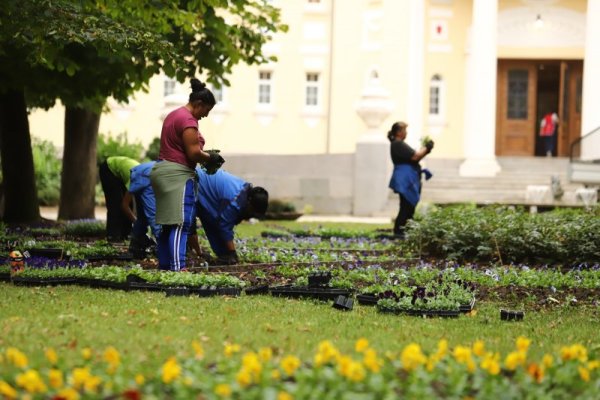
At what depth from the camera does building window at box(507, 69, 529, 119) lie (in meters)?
36.1

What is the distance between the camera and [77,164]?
68.3ft

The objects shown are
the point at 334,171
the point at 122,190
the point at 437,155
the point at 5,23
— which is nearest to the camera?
the point at 5,23

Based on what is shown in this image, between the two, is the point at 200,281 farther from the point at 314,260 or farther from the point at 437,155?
the point at 437,155

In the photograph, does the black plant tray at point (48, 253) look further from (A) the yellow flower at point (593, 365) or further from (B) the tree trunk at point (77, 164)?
(B) the tree trunk at point (77, 164)

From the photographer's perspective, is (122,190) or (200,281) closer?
(200,281)

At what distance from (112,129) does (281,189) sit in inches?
324

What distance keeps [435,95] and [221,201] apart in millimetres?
24550

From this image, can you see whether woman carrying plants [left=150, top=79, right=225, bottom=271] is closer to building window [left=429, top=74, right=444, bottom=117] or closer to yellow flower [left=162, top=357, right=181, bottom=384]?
yellow flower [left=162, top=357, right=181, bottom=384]

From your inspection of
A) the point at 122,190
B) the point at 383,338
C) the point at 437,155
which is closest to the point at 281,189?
the point at 437,155

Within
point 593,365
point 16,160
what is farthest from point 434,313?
point 16,160

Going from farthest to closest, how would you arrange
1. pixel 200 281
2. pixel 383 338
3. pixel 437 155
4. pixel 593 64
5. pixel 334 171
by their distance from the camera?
pixel 437 155, pixel 593 64, pixel 334 171, pixel 200 281, pixel 383 338

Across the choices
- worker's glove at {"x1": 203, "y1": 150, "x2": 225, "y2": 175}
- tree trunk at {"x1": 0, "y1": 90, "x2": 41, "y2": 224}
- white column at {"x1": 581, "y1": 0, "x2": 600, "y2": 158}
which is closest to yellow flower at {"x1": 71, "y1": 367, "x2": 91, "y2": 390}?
worker's glove at {"x1": 203, "y1": 150, "x2": 225, "y2": 175}

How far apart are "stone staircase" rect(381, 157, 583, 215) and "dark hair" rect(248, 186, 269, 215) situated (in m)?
17.0

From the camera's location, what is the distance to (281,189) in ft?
101
